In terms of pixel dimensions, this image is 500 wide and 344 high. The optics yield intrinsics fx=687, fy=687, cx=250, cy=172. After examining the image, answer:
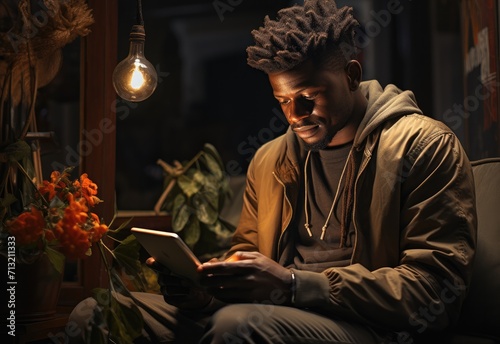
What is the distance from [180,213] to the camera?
3246mm

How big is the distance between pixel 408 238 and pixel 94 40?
1.35 metres

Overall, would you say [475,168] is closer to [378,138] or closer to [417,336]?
[378,138]

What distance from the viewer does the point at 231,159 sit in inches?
171

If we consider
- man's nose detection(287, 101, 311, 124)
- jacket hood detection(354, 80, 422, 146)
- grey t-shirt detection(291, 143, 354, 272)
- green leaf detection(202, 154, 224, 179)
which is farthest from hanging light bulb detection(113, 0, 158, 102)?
green leaf detection(202, 154, 224, 179)

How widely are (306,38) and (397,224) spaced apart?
611mm

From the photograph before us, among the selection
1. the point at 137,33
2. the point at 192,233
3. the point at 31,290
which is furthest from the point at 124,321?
the point at 192,233

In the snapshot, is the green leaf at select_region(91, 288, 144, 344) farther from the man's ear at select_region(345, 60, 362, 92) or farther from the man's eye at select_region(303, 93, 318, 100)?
the man's ear at select_region(345, 60, 362, 92)

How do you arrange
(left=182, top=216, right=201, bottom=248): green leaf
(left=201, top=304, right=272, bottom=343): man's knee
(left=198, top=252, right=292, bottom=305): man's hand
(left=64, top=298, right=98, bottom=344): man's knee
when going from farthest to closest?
(left=182, top=216, right=201, bottom=248): green leaf < (left=64, top=298, right=98, bottom=344): man's knee < (left=198, top=252, right=292, bottom=305): man's hand < (left=201, top=304, right=272, bottom=343): man's knee

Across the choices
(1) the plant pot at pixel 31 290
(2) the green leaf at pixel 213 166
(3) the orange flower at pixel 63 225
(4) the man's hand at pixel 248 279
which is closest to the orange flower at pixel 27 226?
(3) the orange flower at pixel 63 225

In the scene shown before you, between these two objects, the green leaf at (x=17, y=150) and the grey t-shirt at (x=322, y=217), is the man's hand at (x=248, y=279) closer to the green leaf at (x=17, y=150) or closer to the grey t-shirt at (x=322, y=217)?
the grey t-shirt at (x=322, y=217)

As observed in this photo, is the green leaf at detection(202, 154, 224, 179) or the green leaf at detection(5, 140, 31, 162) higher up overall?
the green leaf at detection(5, 140, 31, 162)

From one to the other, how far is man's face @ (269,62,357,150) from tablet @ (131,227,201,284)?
558mm

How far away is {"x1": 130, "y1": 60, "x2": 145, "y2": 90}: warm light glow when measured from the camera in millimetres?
2186

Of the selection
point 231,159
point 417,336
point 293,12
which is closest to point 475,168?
point 417,336
